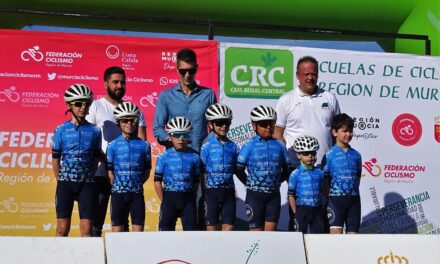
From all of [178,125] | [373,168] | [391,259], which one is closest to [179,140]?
[178,125]

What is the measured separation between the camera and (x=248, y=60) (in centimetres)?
870

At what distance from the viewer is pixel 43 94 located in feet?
26.6

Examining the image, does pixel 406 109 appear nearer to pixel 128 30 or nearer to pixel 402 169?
pixel 402 169

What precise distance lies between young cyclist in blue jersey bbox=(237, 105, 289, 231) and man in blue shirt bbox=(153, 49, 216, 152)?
Answer: 50 cm

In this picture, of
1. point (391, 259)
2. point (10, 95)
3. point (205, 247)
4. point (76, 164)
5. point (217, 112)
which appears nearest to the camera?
point (205, 247)

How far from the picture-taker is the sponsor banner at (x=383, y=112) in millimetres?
8773

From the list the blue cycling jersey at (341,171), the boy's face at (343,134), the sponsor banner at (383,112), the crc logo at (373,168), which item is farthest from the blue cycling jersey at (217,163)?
the crc logo at (373,168)

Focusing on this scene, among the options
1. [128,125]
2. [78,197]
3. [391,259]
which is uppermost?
[128,125]

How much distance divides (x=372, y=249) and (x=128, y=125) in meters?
2.62

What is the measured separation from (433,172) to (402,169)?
19.1 inches

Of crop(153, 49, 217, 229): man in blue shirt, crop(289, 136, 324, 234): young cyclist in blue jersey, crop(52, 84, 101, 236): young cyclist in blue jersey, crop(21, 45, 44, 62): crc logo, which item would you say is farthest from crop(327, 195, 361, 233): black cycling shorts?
crop(21, 45, 44, 62): crc logo

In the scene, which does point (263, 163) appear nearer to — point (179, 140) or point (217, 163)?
point (217, 163)

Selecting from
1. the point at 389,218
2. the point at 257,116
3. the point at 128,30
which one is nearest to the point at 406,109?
the point at 389,218

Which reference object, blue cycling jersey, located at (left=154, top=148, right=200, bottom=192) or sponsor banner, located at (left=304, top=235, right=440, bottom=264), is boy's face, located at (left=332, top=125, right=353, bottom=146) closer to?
blue cycling jersey, located at (left=154, top=148, right=200, bottom=192)
